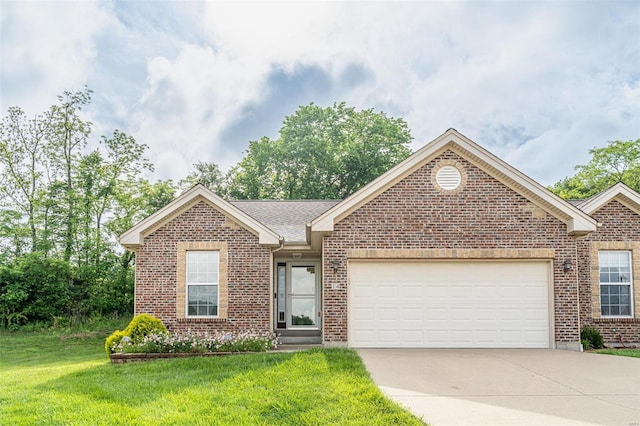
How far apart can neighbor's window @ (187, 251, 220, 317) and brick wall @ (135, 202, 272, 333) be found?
307mm

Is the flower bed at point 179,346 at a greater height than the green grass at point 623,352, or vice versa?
the flower bed at point 179,346

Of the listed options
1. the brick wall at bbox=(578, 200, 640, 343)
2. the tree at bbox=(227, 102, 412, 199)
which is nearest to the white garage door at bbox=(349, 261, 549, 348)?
the brick wall at bbox=(578, 200, 640, 343)

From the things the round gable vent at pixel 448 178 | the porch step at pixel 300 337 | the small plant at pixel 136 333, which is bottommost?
the porch step at pixel 300 337

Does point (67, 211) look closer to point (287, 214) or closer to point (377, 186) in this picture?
point (287, 214)

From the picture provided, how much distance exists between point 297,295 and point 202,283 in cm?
368

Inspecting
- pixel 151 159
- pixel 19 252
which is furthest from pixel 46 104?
pixel 19 252

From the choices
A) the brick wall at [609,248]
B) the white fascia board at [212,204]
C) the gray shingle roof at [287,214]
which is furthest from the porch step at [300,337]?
the brick wall at [609,248]

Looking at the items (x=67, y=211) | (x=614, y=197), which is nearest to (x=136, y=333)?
(x=614, y=197)

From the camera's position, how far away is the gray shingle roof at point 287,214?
14.0 m

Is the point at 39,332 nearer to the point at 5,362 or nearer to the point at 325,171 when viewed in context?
the point at 5,362

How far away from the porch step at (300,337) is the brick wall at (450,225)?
102 inches

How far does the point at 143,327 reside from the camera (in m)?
11.3

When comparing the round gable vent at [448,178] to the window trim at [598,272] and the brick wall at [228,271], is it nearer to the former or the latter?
the window trim at [598,272]

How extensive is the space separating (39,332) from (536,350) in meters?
18.4
